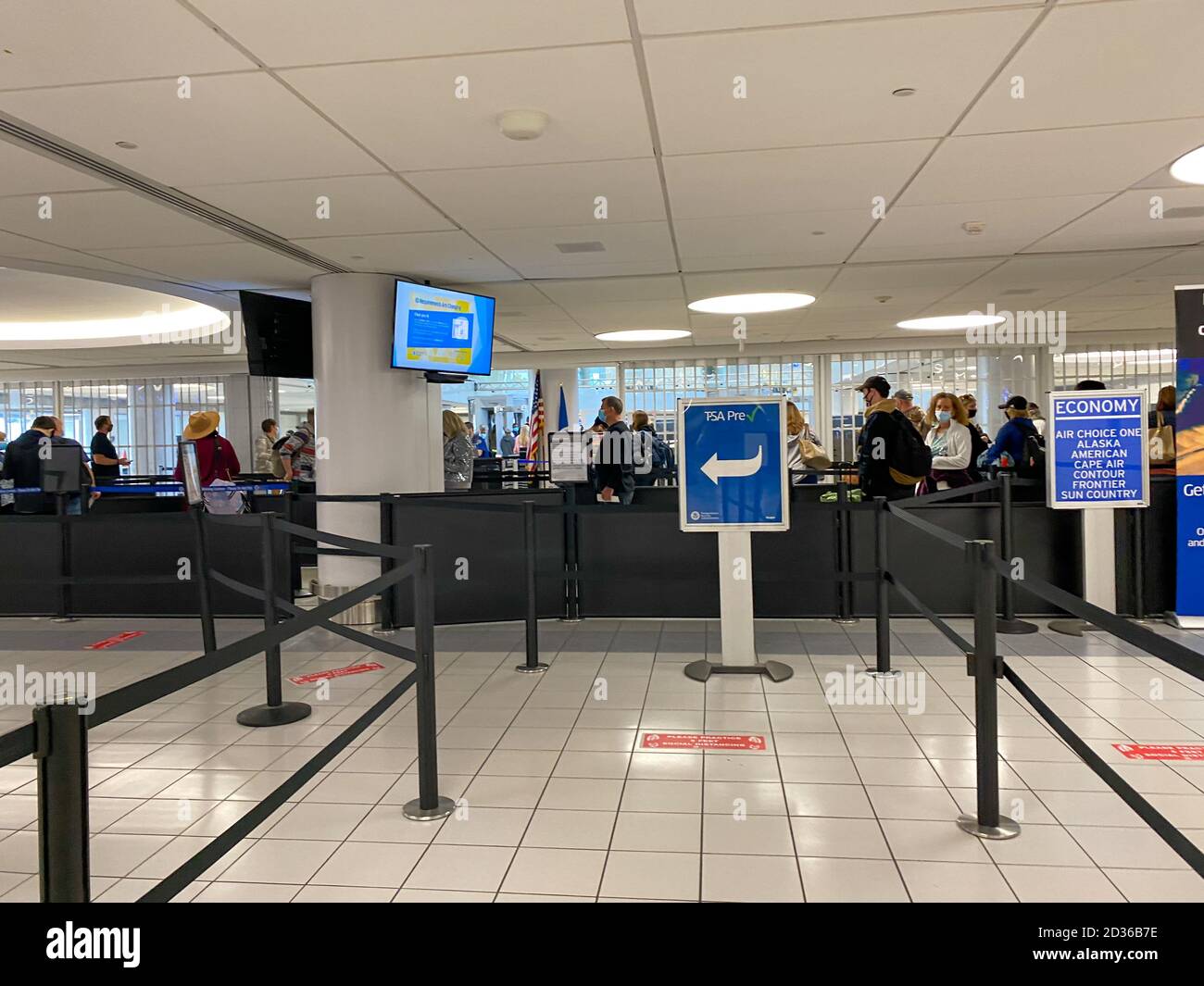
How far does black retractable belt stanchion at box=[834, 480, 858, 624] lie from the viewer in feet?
21.0

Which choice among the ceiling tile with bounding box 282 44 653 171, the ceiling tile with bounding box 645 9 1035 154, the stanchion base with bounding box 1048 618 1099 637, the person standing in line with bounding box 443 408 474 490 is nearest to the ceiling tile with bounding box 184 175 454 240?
the ceiling tile with bounding box 282 44 653 171

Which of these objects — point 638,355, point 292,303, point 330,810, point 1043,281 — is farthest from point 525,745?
point 638,355

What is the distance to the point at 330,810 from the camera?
10.8ft

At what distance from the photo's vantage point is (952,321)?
473 inches

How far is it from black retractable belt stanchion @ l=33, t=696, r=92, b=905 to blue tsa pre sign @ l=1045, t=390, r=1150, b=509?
6069mm

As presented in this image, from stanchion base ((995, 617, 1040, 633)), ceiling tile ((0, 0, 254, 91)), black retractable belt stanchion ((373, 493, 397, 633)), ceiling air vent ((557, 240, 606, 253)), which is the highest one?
ceiling air vent ((557, 240, 606, 253))

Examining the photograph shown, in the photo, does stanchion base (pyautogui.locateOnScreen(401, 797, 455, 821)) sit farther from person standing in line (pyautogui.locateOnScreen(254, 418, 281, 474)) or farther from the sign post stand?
person standing in line (pyautogui.locateOnScreen(254, 418, 281, 474))

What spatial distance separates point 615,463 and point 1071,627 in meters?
3.77

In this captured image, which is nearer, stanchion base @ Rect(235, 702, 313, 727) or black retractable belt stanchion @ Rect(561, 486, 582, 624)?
stanchion base @ Rect(235, 702, 313, 727)

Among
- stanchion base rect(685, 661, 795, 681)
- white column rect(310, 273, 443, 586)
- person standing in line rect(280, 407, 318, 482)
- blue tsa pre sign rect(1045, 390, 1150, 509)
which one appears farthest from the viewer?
person standing in line rect(280, 407, 318, 482)

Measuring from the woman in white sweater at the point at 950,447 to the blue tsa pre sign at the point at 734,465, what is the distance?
12.0 feet

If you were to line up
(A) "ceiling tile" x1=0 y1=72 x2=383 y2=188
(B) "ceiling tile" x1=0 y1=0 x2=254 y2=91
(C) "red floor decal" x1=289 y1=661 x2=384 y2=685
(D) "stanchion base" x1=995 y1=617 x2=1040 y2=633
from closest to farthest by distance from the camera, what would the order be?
(B) "ceiling tile" x1=0 y1=0 x2=254 y2=91
(A) "ceiling tile" x1=0 y1=72 x2=383 y2=188
(C) "red floor decal" x1=289 y1=661 x2=384 y2=685
(D) "stanchion base" x1=995 y1=617 x2=1040 y2=633

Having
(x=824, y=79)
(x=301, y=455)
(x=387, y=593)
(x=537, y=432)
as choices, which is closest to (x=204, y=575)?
(x=387, y=593)

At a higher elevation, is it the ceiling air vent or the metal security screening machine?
the ceiling air vent
